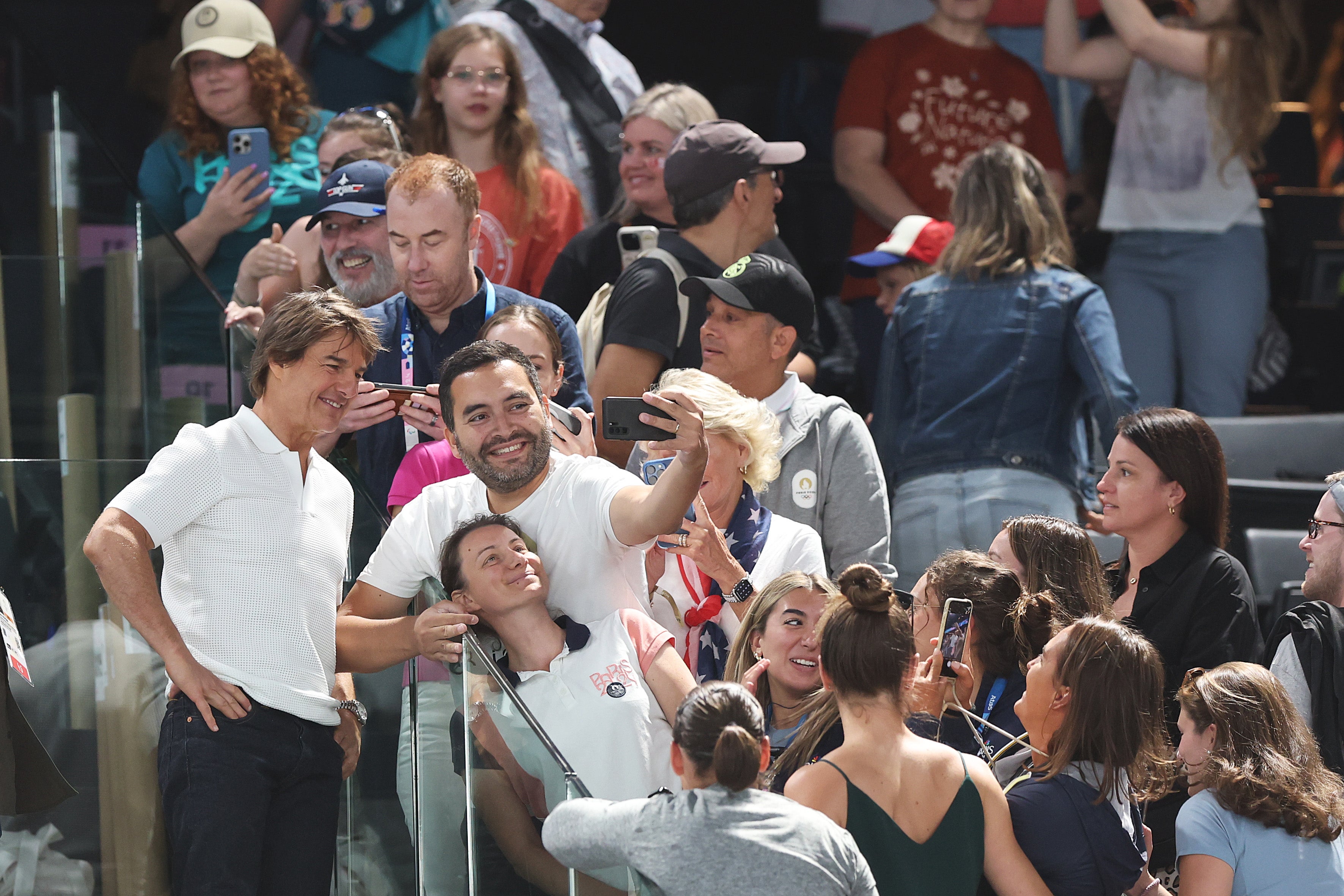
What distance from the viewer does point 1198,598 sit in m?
3.82

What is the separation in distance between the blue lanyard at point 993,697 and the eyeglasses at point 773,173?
185 centimetres

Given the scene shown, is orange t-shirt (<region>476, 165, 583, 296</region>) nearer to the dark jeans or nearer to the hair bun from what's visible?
the dark jeans

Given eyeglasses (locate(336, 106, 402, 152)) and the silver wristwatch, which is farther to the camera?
eyeglasses (locate(336, 106, 402, 152))

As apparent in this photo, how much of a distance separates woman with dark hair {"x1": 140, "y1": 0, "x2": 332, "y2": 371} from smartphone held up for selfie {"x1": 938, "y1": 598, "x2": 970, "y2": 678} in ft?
9.45

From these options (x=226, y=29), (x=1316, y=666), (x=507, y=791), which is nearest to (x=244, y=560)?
(x=507, y=791)

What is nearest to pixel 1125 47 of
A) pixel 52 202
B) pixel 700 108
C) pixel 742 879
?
pixel 700 108

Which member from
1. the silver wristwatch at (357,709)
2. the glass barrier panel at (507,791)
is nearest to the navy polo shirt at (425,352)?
the silver wristwatch at (357,709)

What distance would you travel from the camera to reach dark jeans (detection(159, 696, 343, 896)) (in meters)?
3.20

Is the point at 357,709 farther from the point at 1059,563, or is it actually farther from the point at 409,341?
the point at 1059,563

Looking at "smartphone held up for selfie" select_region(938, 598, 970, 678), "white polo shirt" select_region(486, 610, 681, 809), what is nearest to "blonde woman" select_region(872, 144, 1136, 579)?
"smartphone held up for selfie" select_region(938, 598, 970, 678)

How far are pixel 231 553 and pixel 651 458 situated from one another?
1.18 metres

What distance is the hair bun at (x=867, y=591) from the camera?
2914 millimetres

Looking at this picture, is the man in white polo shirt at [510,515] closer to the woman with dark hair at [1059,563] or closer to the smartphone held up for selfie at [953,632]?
the smartphone held up for selfie at [953,632]

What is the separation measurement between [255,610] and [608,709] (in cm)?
77
